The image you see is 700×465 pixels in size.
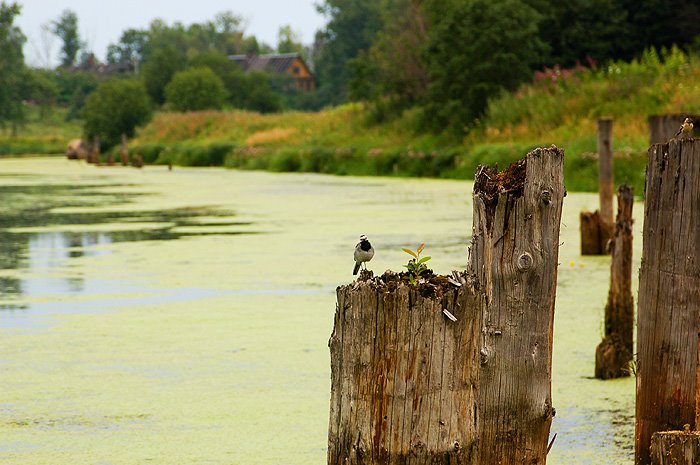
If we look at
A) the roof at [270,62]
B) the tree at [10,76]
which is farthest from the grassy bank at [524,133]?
the roof at [270,62]

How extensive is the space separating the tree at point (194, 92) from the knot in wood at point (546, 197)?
49.4 m

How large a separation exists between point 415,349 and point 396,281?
15cm

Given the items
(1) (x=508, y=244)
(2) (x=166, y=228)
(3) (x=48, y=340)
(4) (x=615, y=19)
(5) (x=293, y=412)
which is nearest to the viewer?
(1) (x=508, y=244)

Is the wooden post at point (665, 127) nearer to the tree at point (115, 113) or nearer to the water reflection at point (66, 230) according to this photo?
the water reflection at point (66, 230)

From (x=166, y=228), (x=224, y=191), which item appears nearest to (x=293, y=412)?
(x=166, y=228)

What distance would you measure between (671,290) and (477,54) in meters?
23.6

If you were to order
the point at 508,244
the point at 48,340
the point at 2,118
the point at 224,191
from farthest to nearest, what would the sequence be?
the point at 2,118 < the point at 224,191 < the point at 48,340 < the point at 508,244

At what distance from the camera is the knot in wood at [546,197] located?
3.28 metres

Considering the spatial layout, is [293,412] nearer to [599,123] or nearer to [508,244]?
[508,244]

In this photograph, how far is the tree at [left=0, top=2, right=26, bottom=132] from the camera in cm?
6962

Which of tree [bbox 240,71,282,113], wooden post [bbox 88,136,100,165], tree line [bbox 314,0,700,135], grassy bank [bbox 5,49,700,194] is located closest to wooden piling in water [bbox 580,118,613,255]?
grassy bank [bbox 5,49,700,194]

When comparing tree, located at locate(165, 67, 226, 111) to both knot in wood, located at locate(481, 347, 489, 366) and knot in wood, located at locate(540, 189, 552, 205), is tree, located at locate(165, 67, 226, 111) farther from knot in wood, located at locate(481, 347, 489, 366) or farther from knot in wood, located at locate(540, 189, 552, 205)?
knot in wood, located at locate(540, 189, 552, 205)

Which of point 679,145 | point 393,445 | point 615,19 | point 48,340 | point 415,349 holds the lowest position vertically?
point 48,340

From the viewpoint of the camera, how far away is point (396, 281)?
8.93 ft
